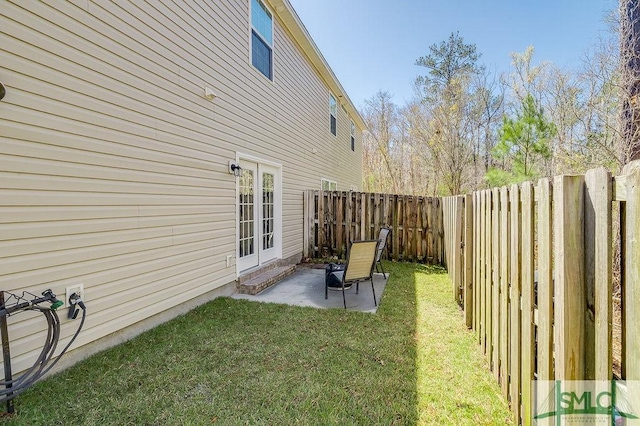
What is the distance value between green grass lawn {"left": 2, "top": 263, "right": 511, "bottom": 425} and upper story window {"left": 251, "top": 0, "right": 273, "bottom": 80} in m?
4.80

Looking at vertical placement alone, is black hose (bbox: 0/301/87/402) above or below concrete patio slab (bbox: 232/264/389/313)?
above

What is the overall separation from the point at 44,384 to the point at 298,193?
601cm

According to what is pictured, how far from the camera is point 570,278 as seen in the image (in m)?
1.36

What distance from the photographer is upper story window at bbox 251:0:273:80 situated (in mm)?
5918

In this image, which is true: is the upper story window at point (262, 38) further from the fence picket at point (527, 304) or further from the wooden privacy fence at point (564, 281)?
the fence picket at point (527, 304)

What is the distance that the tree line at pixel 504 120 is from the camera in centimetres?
509

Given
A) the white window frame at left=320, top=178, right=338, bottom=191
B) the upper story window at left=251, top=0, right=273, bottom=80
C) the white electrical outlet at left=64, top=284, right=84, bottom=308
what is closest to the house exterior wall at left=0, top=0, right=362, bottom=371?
the white electrical outlet at left=64, top=284, right=84, bottom=308

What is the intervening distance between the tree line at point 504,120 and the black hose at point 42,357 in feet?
21.9

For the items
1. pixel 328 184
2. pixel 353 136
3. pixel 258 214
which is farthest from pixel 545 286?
pixel 353 136

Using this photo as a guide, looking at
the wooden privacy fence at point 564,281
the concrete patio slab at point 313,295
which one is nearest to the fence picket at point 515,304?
the wooden privacy fence at point 564,281

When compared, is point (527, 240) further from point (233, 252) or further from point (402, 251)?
point (402, 251)

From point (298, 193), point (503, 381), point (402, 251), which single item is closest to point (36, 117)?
point (503, 381)

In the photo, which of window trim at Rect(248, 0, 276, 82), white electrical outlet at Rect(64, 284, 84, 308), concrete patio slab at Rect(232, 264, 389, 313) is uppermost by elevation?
window trim at Rect(248, 0, 276, 82)

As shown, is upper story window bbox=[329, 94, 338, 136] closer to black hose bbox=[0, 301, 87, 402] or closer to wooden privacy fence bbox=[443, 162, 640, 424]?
wooden privacy fence bbox=[443, 162, 640, 424]
